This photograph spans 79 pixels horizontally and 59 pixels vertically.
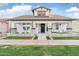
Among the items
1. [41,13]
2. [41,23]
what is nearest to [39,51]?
[41,23]

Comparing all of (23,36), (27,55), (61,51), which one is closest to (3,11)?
(23,36)

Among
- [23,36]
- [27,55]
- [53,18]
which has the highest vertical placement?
Answer: [53,18]

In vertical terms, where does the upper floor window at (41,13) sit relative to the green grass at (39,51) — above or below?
above

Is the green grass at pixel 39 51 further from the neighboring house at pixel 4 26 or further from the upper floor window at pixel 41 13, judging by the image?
the upper floor window at pixel 41 13

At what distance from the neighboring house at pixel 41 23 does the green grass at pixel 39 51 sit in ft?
0.56

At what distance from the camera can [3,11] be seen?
2908mm

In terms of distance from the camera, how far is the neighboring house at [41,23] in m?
2.91

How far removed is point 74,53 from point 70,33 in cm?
22

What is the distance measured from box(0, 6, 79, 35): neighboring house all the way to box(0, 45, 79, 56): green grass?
0.17m

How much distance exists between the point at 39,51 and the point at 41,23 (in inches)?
11.6

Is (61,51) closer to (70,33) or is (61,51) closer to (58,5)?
(70,33)

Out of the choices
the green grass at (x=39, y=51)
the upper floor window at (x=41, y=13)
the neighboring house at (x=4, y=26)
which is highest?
the upper floor window at (x=41, y=13)

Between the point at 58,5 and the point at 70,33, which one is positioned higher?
the point at 58,5

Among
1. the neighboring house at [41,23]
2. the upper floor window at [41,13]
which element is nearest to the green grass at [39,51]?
the neighboring house at [41,23]
